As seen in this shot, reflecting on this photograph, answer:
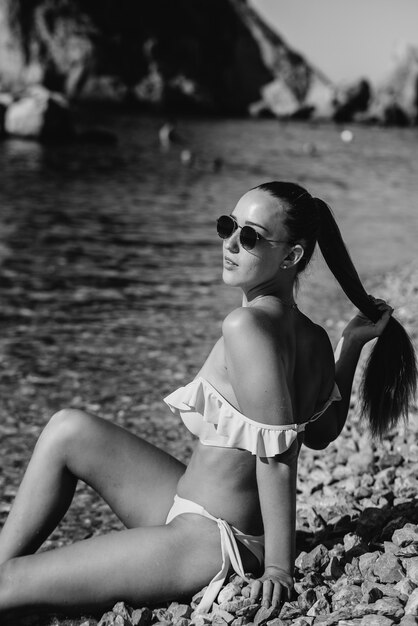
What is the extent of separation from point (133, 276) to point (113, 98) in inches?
3069

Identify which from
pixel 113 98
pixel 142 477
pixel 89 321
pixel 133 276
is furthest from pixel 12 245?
pixel 113 98

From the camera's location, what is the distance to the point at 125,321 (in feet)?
35.1

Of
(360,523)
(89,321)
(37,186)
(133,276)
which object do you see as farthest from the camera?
(37,186)

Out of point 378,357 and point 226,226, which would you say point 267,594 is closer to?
point 378,357

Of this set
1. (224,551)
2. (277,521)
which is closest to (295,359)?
(277,521)

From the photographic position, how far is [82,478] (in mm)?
3814

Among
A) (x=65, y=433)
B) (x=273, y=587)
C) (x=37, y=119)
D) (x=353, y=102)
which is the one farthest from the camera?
(x=353, y=102)

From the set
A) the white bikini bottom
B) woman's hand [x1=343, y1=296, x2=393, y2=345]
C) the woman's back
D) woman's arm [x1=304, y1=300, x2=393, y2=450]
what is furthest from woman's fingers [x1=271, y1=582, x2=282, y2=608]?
woman's hand [x1=343, y1=296, x2=393, y2=345]

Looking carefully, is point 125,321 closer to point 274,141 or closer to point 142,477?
point 142,477

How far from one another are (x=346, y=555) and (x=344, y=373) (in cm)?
85

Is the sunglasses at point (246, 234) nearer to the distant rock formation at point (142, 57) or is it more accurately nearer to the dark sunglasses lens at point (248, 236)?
the dark sunglasses lens at point (248, 236)

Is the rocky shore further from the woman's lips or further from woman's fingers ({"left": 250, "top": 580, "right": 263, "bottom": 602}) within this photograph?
the woman's lips

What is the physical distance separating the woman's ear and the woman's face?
0.02 m

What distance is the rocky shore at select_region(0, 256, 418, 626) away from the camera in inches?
132
